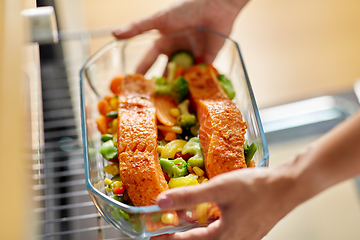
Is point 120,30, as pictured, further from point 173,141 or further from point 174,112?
point 173,141

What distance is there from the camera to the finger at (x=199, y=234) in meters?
0.74

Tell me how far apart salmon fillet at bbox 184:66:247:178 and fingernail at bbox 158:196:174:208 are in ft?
0.68

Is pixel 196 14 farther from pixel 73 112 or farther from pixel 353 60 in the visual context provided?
pixel 353 60

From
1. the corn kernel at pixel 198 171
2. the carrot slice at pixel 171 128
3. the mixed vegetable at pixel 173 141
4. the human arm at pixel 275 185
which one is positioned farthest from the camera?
the carrot slice at pixel 171 128

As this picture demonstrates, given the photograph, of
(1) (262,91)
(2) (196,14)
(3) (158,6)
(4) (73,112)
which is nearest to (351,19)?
(1) (262,91)

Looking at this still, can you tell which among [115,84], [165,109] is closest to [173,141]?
[165,109]

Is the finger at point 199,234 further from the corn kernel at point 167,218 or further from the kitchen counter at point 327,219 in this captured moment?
the kitchen counter at point 327,219

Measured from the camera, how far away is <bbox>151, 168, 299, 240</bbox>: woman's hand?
67 cm

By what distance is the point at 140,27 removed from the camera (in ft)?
4.13

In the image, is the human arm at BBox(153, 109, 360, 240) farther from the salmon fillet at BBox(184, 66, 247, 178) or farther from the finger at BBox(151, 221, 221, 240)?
the salmon fillet at BBox(184, 66, 247, 178)

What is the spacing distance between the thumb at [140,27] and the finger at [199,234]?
0.72 m

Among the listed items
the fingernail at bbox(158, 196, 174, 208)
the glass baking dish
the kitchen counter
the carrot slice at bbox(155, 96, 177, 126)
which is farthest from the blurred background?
the carrot slice at bbox(155, 96, 177, 126)

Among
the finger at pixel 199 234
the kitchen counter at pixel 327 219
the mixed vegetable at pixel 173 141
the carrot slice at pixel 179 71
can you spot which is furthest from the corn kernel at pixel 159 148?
the kitchen counter at pixel 327 219

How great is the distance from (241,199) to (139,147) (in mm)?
305
